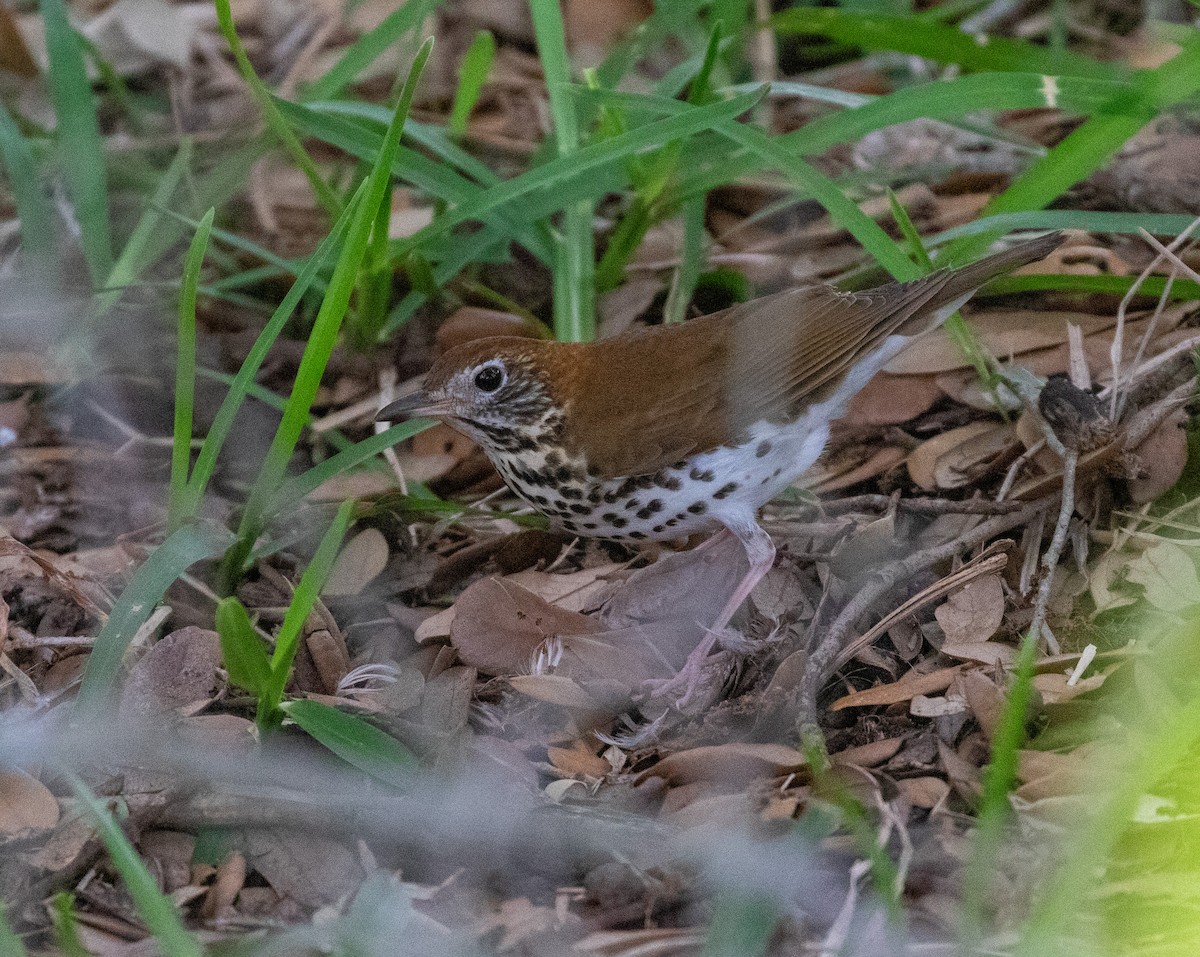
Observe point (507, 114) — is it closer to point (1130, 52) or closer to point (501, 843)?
point (1130, 52)

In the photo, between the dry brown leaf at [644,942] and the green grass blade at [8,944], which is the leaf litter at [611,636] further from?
the green grass blade at [8,944]

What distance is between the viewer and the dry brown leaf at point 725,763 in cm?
318

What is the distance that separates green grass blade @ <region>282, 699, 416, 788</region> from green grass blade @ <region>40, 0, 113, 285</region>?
2159 millimetres

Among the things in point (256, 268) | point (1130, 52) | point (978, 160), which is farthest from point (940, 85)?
point (256, 268)

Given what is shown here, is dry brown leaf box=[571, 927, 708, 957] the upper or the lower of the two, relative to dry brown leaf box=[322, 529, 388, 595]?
lower

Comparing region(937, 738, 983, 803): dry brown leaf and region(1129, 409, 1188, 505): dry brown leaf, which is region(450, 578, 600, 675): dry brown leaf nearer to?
region(937, 738, 983, 803): dry brown leaf

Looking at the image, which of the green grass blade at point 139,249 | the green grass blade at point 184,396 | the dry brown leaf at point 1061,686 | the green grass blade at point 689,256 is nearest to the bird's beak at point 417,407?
the green grass blade at point 184,396

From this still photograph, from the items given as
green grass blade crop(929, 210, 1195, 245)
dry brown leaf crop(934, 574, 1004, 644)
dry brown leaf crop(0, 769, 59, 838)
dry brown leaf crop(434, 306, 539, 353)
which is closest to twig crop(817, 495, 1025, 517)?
dry brown leaf crop(934, 574, 1004, 644)

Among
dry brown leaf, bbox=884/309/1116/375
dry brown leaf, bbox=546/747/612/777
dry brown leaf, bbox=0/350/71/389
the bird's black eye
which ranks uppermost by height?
the bird's black eye

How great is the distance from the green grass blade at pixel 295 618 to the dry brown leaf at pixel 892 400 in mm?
1836

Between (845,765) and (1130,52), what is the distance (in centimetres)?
370

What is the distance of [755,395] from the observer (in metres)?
3.90

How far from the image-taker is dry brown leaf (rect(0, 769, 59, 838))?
9.91 ft

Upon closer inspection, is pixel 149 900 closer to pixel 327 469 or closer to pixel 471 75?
pixel 327 469
